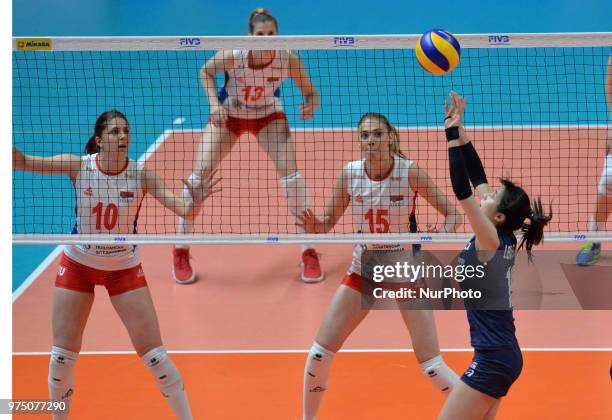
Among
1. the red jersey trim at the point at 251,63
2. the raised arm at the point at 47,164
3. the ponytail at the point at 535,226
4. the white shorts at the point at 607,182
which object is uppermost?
the red jersey trim at the point at 251,63

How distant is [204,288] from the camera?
407 inches

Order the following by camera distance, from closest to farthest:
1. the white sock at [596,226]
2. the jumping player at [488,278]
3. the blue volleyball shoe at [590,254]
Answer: the jumping player at [488,278] < the white sock at [596,226] < the blue volleyball shoe at [590,254]

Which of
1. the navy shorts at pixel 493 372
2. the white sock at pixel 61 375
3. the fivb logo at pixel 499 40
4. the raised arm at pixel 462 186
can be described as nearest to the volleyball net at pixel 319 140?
Answer: the fivb logo at pixel 499 40

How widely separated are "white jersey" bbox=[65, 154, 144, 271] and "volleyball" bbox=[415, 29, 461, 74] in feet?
7.18

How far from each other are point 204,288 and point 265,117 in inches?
75.6

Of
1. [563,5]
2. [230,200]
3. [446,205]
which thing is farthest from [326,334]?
[563,5]

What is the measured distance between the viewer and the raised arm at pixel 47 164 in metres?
6.90

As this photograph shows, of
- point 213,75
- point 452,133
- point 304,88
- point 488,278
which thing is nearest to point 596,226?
point 304,88

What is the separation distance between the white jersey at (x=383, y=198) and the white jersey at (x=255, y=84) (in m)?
3.12

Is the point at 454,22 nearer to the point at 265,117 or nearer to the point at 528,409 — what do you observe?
the point at 265,117

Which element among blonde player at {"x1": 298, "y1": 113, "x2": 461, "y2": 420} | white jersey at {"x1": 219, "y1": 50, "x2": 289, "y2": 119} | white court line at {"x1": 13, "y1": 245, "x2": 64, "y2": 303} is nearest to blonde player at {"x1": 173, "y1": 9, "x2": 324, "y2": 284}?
white jersey at {"x1": 219, "y1": 50, "x2": 289, "y2": 119}

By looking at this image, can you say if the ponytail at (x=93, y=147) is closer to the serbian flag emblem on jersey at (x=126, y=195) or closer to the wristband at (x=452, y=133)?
the serbian flag emblem on jersey at (x=126, y=195)

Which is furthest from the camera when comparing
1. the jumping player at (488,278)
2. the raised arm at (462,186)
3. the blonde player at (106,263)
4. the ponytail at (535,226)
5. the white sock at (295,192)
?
the white sock at (295,192)

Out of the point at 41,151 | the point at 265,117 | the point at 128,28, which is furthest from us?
the point at 128,28
